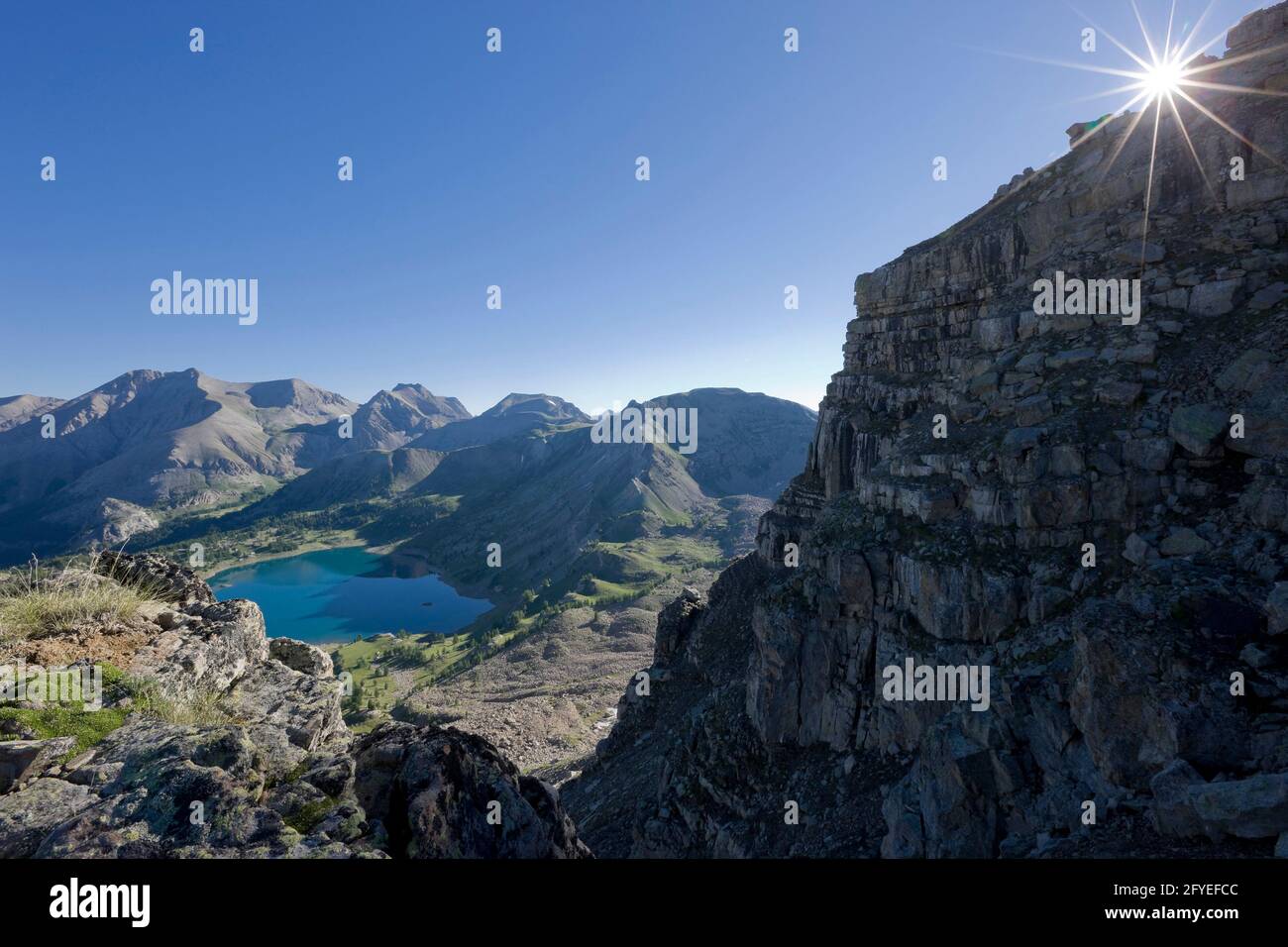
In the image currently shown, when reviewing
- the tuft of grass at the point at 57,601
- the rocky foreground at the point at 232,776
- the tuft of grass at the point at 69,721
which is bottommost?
the rocky foreground at the point at 232,776

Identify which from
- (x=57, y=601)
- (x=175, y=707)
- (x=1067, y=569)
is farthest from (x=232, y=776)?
(x=1067, y=569)

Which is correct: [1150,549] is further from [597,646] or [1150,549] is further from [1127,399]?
[597,646]

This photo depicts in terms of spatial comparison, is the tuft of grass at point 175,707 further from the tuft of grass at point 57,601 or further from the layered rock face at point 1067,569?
the layered rock face at point 1067,569

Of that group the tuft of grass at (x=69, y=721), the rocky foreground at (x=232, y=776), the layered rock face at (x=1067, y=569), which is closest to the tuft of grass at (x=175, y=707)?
the rocky foreground at (x=232, y=776)

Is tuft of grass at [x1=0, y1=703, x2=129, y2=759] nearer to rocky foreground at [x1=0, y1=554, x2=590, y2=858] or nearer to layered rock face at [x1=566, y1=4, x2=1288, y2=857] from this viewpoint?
rocky foreground at [x1=0, y1=554, x2=590, y2=858]

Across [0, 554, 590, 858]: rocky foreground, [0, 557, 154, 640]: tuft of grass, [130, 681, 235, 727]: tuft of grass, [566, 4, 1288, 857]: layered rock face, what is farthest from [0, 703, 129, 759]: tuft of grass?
[566, 4, 1288, 857]: layered rock face
